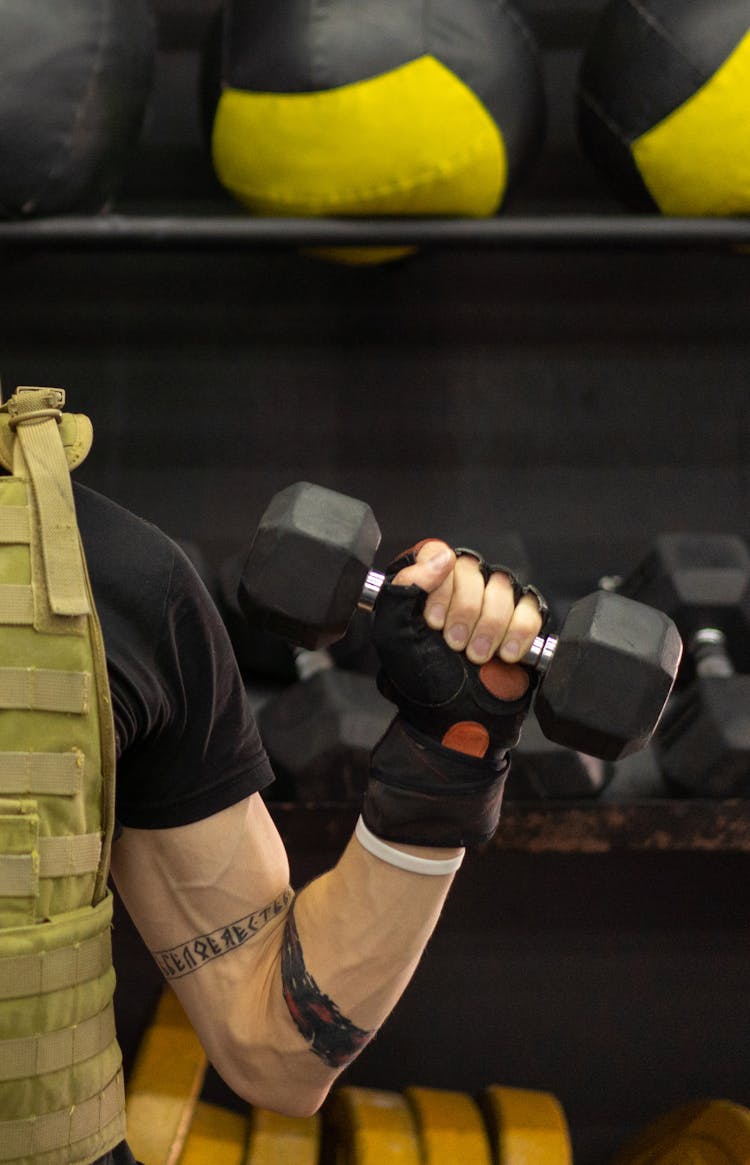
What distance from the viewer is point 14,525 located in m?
0.82

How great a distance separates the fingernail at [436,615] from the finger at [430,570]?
0.03ft

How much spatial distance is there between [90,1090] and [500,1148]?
28.5 inches

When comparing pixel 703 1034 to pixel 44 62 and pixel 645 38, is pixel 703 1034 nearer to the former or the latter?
pixel 645 38

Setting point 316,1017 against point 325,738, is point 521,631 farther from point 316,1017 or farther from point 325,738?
point 325,738

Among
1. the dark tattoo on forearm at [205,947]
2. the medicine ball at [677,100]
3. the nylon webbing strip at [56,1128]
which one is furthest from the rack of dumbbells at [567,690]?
the medicine ball at [677,100]

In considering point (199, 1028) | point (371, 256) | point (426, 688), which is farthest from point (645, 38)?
point (199, 1028)

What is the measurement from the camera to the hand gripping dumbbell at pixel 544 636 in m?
0.82

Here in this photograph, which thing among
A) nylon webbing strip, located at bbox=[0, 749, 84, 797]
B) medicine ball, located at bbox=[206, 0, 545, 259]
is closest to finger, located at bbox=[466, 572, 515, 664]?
nylon webbing strip, located at bbox=[0, 749, 84, 797]

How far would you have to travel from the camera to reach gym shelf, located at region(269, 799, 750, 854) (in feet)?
4.77

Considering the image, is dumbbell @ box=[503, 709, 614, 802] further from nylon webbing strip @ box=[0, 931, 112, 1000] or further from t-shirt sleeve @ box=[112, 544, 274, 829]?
nylon webbing strip @ box=[0, 931, 112, 1000]

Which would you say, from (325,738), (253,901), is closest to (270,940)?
(253,901)

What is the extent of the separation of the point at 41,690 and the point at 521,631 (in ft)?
0.99

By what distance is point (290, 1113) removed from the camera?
97 cm

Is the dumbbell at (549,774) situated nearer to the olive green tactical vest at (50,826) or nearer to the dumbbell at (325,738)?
the dumbbell at (325,738)
